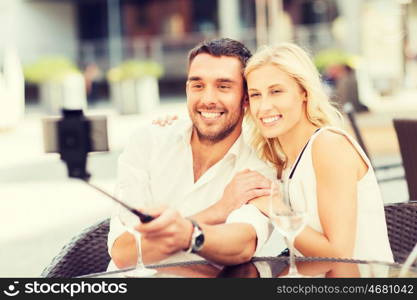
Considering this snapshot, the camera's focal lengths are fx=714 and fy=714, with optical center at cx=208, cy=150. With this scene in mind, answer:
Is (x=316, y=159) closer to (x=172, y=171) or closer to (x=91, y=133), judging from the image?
(x=172, y=171)

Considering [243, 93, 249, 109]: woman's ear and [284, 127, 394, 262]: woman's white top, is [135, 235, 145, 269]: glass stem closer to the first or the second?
[284, 127, 394, 262]: woman's white top

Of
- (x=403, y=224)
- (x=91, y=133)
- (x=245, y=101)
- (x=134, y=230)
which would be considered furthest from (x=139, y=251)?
(x=403, y=224)

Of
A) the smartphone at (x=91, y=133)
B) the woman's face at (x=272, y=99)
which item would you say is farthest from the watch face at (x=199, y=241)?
the woman's face at (x=272, y=99)

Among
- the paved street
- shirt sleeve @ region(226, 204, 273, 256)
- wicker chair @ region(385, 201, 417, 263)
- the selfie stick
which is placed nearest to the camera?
the selfie stick

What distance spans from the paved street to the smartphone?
8.24ft

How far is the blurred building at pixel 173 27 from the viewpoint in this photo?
2336 cm

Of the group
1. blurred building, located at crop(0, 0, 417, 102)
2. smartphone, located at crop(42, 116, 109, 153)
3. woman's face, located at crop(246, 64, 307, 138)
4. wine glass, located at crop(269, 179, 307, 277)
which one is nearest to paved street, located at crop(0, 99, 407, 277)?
woman's face, located at crop(246, 64, 307, 138)

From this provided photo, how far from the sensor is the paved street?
5910 mm

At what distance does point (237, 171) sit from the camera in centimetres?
271

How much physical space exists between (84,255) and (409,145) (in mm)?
2169

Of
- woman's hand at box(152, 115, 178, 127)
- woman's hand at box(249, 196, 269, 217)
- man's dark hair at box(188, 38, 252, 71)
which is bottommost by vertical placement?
woman's hand at box(249, 196, 269, 217)

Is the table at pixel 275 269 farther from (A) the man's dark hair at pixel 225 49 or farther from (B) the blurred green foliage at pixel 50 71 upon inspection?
(B) the blurred green foliage at pixel 50 71

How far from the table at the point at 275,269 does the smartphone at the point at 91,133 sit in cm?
62

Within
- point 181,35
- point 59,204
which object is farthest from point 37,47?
point 59,204
